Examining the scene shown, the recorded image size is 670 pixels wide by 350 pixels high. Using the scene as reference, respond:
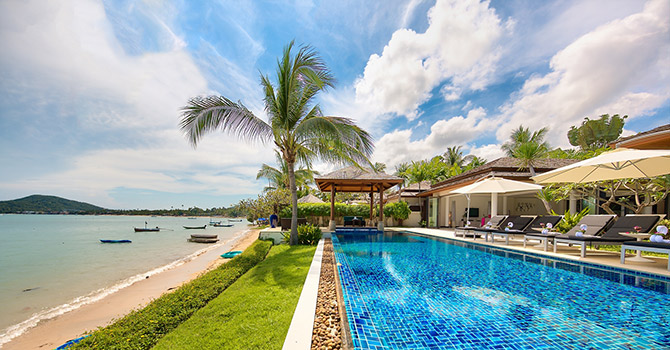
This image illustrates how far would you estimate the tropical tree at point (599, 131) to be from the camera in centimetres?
3584

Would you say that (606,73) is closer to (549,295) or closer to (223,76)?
(549,295)

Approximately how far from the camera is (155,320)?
3.75m

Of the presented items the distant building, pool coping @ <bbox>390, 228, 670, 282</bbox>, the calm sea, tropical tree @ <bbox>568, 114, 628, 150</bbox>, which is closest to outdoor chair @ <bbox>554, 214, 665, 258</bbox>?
pool coping @ <bbox>390, 228, 670, 282</bbox>

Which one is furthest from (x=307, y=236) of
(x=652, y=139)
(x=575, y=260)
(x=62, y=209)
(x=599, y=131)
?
(x=62, y=209)

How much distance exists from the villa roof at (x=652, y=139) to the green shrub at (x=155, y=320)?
13.1m

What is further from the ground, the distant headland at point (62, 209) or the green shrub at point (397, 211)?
the green shrub at point (397, 211)

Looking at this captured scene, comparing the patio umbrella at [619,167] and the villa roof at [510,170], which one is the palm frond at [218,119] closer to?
the patio umbrella at [619,167]

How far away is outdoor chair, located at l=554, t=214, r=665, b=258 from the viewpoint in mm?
6727

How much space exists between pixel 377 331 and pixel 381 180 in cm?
1008

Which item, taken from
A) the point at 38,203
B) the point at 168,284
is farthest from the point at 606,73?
the point at 38,203

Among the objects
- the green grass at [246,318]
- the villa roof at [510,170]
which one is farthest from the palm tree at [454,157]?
the green grass at [246,318]

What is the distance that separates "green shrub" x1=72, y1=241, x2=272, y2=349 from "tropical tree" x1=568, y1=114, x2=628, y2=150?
158ft

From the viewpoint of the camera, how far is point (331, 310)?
10.8 ft

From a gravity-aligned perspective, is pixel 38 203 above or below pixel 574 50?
below
